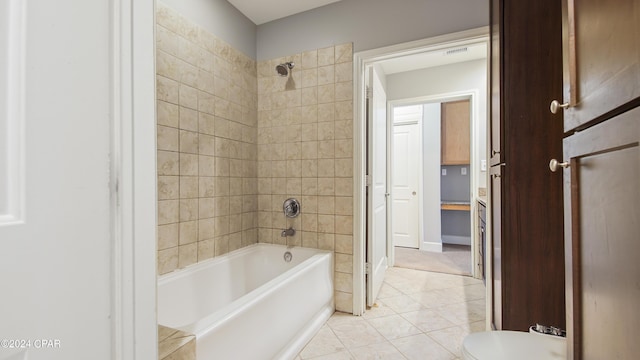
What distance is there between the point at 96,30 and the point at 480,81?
3636 mm

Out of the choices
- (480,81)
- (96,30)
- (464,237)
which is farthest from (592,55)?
(464,237)

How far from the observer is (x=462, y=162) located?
14.2 ft

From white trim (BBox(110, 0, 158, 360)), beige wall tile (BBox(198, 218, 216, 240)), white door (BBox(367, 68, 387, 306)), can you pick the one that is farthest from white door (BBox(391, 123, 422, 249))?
white trim (BBox(110, 0, 158, 360))

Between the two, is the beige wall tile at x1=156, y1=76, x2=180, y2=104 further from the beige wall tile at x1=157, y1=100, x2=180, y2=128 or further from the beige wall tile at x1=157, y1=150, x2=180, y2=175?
the beige wall tile at x1=157, y1=150, x2=180, y2=175

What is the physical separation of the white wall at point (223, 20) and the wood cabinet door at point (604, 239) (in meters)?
2.27

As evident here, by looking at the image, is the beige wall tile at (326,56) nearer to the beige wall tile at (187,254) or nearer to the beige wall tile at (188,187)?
the beige wall tile at (188,187)

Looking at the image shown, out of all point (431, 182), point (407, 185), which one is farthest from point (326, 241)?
point (431, 182)

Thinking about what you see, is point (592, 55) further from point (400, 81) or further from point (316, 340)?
point (400, 81)

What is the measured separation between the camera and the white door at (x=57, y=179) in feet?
1.33

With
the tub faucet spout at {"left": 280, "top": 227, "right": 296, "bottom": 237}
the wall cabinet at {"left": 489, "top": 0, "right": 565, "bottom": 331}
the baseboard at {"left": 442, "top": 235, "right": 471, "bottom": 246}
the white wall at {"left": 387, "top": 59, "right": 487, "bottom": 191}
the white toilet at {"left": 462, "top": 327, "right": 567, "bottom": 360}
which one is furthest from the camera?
the baseboard at {"left": 442, "top": 235, "right": 471, "bottom": 246}

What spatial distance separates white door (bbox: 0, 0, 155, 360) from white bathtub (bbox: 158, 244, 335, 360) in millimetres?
744

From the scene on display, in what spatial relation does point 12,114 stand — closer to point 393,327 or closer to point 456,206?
point 393,327

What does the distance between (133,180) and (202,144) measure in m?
1.62

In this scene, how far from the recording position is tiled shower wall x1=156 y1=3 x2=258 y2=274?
1836 millimetres
